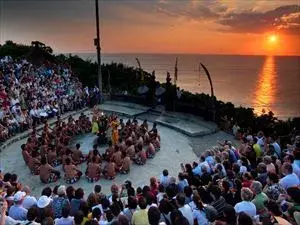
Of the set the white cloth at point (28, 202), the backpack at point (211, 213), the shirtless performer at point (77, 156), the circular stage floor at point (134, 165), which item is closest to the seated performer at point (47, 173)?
the circular stage floor at point (134, 165)

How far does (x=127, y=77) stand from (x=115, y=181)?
20783 millimetres

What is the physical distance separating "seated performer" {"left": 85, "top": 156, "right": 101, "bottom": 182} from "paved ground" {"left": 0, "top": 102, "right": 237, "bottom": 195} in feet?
0.77

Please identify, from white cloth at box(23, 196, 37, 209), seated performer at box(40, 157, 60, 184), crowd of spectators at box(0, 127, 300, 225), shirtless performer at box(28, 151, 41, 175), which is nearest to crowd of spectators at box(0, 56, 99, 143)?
shirtless performer at box(28, 151, 41, 175)

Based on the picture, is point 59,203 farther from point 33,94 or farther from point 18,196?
point 33,94

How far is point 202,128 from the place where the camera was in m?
21.4

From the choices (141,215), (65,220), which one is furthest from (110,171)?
(141,215)

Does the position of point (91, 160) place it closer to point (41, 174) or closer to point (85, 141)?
point (41, 174)

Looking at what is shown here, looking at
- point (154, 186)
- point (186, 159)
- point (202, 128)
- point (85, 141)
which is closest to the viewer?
point (154, 186)

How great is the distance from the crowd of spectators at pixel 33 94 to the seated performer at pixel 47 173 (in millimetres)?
5988

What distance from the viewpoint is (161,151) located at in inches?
711

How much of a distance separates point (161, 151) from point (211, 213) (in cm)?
1041

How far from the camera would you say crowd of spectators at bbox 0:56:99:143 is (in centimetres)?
2101

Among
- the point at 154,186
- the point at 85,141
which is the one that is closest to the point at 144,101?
the point at 85,141

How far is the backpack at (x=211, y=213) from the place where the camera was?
7629 mm
